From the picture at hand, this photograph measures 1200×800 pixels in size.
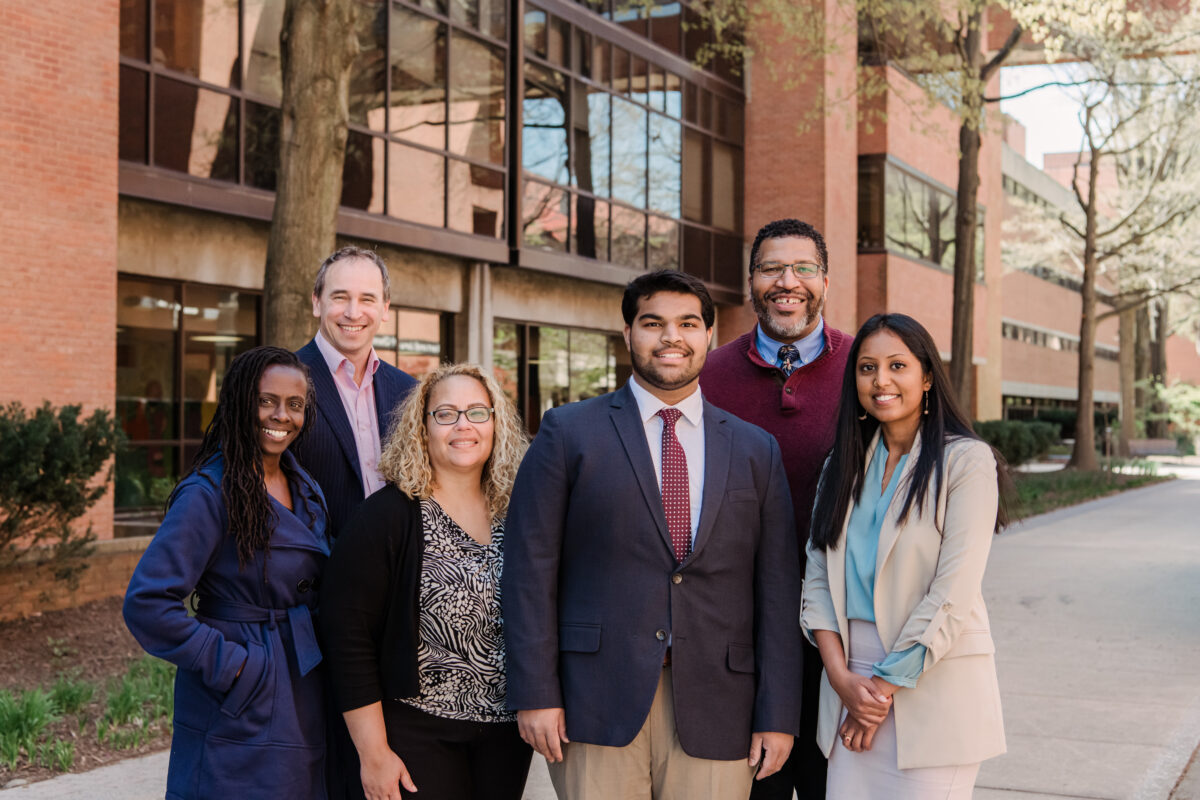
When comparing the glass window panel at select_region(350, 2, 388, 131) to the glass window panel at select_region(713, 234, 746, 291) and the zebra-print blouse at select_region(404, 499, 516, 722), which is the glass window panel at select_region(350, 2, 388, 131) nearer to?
the glass window panel at select_region(713, 234, 746, 291)

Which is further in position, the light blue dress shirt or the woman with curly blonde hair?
the light blue dress shirt

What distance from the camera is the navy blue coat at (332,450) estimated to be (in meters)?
3.80

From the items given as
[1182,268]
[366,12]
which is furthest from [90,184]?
[1182,268]

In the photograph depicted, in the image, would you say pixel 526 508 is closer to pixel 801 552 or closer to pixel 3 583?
pixel 801 552

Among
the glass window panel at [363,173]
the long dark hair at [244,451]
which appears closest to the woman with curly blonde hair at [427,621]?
the long dark hair at [244,451]

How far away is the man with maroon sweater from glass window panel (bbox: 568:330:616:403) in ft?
55.0

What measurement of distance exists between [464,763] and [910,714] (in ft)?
4.10

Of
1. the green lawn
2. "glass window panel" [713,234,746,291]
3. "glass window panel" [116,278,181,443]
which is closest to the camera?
"glass window panel" [116,278,181,443]

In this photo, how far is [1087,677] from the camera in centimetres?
752

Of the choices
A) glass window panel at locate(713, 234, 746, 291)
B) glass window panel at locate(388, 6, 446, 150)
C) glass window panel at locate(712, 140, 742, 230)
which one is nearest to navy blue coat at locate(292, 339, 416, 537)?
glass window panel at locate(388, 6, 446, 150)

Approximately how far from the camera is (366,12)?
50.0ft

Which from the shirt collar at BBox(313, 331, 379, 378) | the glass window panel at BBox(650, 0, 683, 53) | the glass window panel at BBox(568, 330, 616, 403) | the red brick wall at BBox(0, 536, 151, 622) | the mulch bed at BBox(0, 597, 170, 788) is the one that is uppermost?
the glass window panel at BBox(650, 0, 683, 53)

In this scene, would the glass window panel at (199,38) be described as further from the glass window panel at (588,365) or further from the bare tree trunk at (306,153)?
the glass window panel at (588,365)

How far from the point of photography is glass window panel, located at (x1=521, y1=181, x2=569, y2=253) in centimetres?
1845
